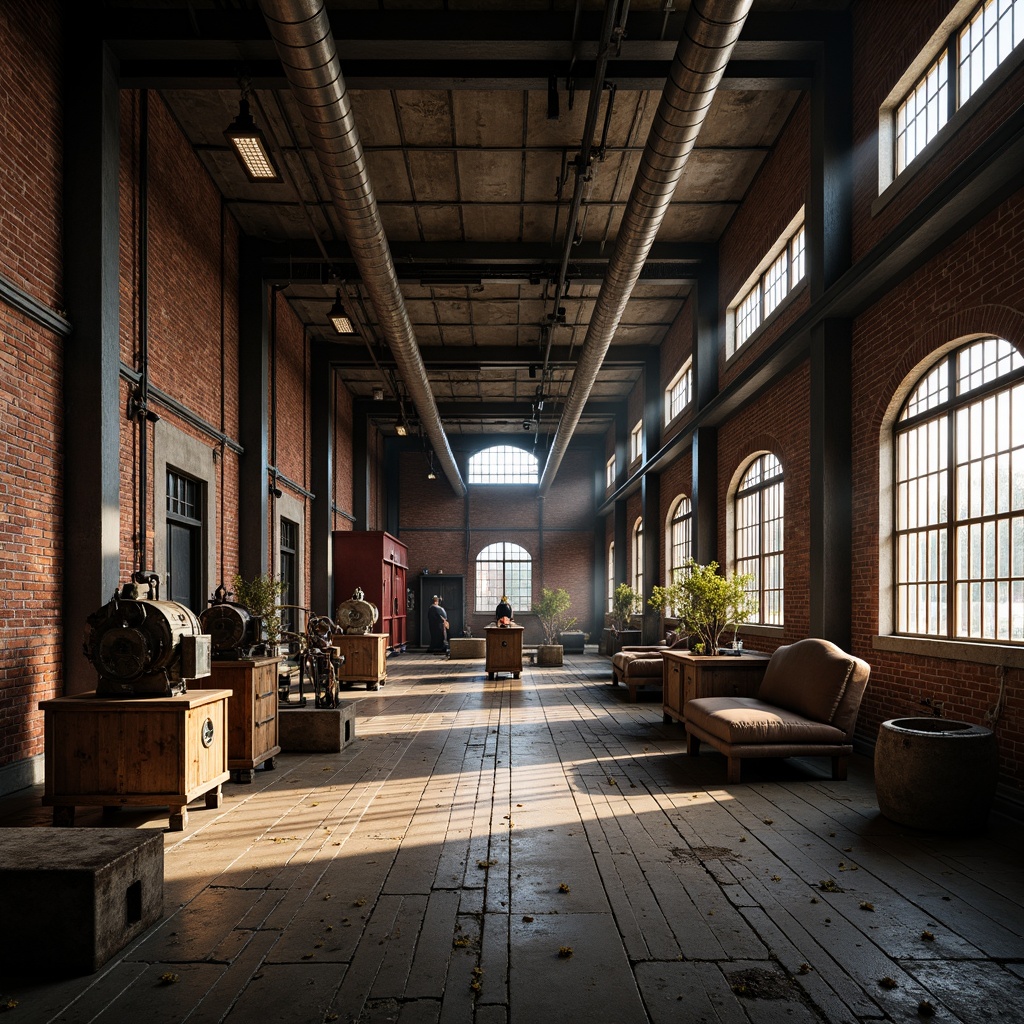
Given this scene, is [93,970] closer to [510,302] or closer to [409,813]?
[409,813]

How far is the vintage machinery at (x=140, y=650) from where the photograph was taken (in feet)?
16.1

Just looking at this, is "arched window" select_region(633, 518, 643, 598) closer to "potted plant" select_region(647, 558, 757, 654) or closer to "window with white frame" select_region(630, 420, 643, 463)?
"window with white frame" select_region(630, 420, 643, 463)

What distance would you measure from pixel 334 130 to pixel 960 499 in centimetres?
532

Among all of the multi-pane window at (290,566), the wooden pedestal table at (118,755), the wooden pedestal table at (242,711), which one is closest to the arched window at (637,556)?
the multi-pane window at (290,566)

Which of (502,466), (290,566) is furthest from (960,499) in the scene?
(502,466)

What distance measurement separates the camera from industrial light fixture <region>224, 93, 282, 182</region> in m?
6.38

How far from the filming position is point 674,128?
6.44m

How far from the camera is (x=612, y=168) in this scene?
31.8ft

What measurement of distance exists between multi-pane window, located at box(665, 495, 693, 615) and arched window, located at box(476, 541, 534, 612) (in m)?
9.31

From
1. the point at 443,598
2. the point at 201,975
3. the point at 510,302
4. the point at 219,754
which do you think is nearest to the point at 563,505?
the point at 443,598

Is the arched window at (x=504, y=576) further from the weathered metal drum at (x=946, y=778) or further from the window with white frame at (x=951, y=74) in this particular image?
the weathered metal drum at (x=946, y=778)

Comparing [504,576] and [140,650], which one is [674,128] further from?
[504,576]

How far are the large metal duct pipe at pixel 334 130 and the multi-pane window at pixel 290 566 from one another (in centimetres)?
439

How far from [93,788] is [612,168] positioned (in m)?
8.14
